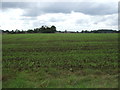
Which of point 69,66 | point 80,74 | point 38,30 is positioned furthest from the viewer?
point 38,30

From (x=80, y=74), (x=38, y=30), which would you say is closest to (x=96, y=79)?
(x=80, y=74)

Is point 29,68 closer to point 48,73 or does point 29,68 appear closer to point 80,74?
point 48,73

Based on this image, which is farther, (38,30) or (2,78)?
(38,30)

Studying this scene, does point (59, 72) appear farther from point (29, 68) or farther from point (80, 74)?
point (29, 68)

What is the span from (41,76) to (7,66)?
2472 mm

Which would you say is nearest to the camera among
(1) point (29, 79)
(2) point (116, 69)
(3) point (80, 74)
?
(1) point (29, 79)

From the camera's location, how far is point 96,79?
5691mm

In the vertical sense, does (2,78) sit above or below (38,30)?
below

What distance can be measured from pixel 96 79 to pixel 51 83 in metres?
1.68

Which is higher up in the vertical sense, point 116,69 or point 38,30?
point 38,30

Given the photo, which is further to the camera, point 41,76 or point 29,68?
point 29,68

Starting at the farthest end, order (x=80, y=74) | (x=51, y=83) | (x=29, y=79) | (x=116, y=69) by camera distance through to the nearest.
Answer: (x=116, y=69)
(x=80, y=74)
(x=29, y=79)
(x=51, y=83)

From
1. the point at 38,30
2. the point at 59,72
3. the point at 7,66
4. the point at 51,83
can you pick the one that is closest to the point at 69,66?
the point at 59,72

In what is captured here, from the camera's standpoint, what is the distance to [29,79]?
5.86 meters
